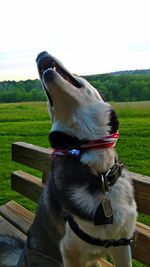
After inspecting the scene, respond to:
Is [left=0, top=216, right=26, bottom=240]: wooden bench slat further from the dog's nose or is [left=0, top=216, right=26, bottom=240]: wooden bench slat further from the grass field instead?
the dog's nose

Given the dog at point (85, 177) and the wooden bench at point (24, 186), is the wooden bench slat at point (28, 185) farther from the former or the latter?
the dog at point (85, 177)

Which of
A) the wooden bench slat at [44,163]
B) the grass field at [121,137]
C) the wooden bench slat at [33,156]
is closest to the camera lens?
the wooden bench slat at [44,163]

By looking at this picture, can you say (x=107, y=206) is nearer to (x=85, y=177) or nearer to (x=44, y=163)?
(x=85, y=177)

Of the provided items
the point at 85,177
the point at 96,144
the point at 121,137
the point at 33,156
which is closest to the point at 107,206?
the point at 85,177

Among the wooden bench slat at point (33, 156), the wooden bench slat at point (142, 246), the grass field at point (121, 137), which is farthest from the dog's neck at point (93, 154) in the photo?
the grass field at point (121, 137)

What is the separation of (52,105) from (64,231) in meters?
0.78

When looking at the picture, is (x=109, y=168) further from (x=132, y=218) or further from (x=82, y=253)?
(x=82, y=253)

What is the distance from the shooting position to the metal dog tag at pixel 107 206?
8.70ft

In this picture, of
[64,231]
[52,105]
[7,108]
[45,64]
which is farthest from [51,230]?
[7,108]

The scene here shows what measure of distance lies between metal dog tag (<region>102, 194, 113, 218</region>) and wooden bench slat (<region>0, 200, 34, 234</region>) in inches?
68.3

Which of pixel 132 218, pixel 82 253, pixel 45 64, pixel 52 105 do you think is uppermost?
pixel 45 64

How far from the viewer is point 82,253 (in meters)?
2.82

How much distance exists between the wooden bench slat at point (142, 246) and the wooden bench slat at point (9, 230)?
1.30 meters

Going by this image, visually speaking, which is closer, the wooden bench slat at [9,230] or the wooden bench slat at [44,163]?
the wooden bench slat at [44,163]
